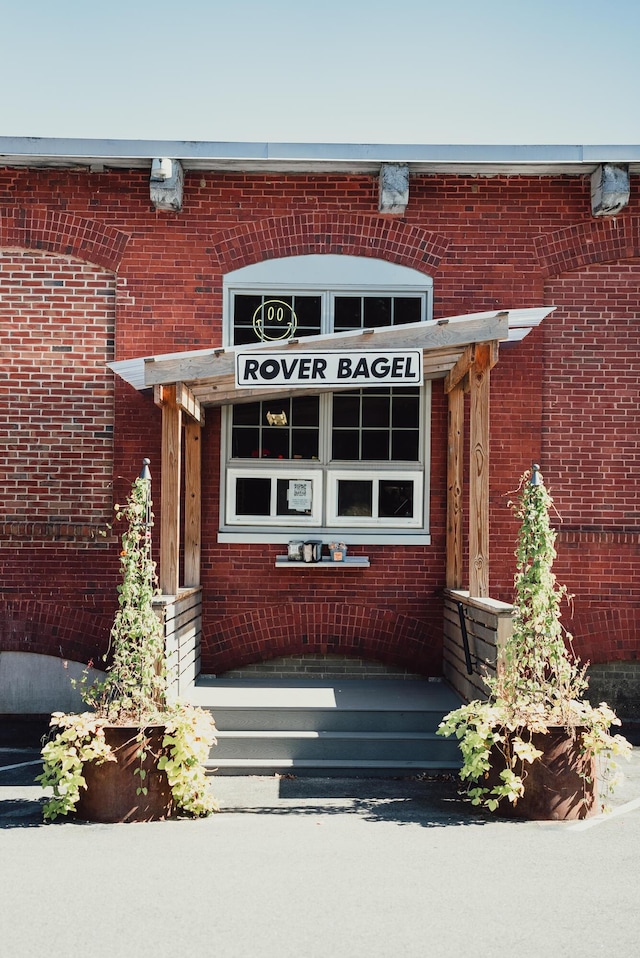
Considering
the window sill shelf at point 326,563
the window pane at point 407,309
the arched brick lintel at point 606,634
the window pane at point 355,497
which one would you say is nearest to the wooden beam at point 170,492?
the window sill shelf at point 326,563

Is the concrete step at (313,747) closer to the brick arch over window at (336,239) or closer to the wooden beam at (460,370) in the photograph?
the wooden beam at (460,370)

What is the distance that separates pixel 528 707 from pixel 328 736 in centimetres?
173

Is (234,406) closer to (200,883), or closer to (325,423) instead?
(325,423)

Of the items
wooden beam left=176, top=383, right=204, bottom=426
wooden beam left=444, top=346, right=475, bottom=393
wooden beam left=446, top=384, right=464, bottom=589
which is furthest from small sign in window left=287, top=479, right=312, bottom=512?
wooden beam left=444, top=346, right=475, bottom=393

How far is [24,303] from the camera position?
9.20 metres

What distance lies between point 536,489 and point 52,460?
4.77 metres

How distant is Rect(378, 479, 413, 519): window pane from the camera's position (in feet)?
30.7

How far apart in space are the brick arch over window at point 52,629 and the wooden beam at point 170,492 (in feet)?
5.62

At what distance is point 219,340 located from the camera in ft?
30.3

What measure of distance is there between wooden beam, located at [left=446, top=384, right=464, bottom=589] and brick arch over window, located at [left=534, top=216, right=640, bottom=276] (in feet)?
5.26

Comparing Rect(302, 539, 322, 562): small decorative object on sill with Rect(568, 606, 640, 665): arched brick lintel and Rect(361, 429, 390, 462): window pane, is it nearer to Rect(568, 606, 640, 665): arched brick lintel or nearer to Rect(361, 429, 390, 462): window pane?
Rect(361, 429, 390, 462): window pane

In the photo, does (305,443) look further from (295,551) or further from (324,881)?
(324,881)

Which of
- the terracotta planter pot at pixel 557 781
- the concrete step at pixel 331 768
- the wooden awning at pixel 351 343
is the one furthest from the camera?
the wooden awning at pixel 351 343

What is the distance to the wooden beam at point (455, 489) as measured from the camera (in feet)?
29.5
